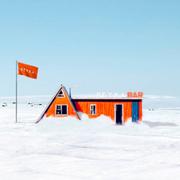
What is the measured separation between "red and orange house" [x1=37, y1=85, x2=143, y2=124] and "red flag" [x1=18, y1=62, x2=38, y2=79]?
514 cm

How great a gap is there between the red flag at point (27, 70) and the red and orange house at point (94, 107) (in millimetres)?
5138

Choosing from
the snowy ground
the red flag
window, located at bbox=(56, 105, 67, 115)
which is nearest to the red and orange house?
window, located at bbox=(56, 105, 67, 115)

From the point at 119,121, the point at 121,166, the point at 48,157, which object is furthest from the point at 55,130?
the point at 121,166

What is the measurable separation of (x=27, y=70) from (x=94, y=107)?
8929 mm

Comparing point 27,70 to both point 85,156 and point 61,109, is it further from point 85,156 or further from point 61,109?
point 85,156

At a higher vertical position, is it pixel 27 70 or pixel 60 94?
pixel 27 70

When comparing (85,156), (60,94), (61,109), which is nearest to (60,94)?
(60,94)

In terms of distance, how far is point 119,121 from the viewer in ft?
117

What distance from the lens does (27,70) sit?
38.1 meters

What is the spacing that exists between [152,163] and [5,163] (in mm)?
6290

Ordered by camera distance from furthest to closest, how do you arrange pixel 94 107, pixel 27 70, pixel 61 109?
1. pixel 27 70
2. pixel 94 107
3. pixel 61 109

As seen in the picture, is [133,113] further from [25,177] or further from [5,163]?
[25,177]

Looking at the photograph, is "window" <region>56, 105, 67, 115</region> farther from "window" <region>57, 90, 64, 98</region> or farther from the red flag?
the red flag

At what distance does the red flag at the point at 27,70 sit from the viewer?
124 ft
